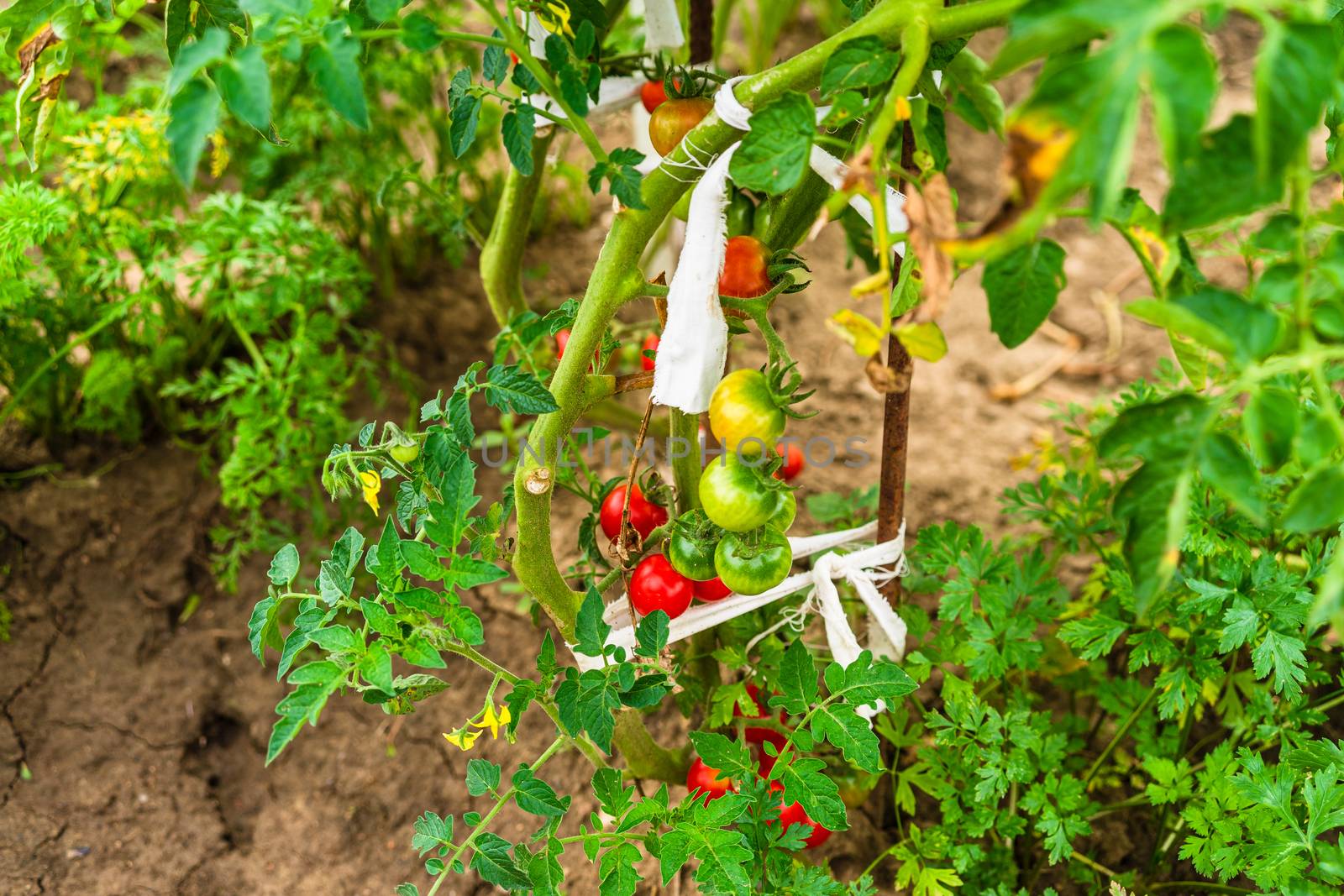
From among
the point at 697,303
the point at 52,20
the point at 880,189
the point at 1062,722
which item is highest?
the point at 52,20

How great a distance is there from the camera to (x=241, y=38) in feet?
3.30

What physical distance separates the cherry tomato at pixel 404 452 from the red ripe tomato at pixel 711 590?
0.39 metres

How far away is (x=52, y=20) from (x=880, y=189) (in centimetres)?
90

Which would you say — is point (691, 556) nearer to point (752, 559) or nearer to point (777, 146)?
point (752, 559)

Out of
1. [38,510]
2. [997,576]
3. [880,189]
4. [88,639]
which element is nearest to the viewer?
[880,189]

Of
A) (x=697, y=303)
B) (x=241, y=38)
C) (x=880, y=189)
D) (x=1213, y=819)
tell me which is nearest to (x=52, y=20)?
(x=241, y=38)

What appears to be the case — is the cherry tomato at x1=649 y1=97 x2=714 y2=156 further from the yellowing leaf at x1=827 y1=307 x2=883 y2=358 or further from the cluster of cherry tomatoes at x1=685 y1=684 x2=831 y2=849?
the cluster of cherry tomatoes at x1=685 y1=684 x2=831 y2=849

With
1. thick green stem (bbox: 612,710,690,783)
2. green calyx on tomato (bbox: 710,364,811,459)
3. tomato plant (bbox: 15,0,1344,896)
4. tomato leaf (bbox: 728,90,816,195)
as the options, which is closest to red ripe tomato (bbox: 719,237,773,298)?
tomato plant (bbox: 15,0,1344,896)

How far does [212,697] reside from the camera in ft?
5.71

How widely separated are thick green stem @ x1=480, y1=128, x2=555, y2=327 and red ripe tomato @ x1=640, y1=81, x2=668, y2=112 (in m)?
0.18

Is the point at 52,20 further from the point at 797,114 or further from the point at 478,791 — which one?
the point at 478,791

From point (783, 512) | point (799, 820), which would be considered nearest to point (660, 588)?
point (783, 512)

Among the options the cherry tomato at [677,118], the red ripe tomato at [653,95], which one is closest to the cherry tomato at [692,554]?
the cherry tomato at [677,118]

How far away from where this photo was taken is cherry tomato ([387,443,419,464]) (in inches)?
40.5
